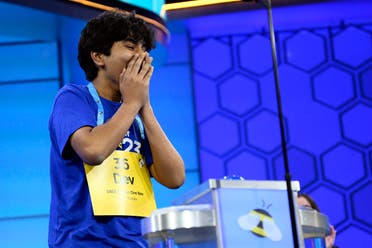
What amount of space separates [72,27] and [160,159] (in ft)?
8.14

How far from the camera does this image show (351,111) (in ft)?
14.0

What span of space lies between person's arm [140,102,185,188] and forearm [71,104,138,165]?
109 millimetres

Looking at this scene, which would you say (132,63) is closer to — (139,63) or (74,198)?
(139,63)

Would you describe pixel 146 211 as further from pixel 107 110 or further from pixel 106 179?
pixel 107 110

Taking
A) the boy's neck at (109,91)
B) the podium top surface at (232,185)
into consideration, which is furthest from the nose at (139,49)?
the podium top surface at (232,185)

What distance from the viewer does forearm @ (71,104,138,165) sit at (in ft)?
5.03

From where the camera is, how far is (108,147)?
1.54 metres

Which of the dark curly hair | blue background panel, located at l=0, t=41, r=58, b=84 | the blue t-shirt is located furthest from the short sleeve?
blue background panel, located at l=0, t=41, r=58, b=84

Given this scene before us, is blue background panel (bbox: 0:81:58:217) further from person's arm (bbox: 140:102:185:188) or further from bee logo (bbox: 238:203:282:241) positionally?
bee logo (bbox: 238:203:282:241)

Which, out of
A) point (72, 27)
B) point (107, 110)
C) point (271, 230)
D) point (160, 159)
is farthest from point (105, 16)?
point (72, 27)

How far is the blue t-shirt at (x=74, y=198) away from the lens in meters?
1.55

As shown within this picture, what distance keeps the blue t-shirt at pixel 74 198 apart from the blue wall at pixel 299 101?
253 cm

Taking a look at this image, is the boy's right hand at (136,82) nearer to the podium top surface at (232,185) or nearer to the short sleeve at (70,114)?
the short sleeve at (70,114)

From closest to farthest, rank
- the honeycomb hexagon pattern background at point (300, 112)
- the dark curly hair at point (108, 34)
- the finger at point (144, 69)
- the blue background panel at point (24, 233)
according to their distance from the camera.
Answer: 1. the finger at point (144, 69)
2. the dark curly hair at point (108, 34)
3. the blue background panel at point (24, 233)
4. the honeycomb hexagon pattern background at point (300, 112)
